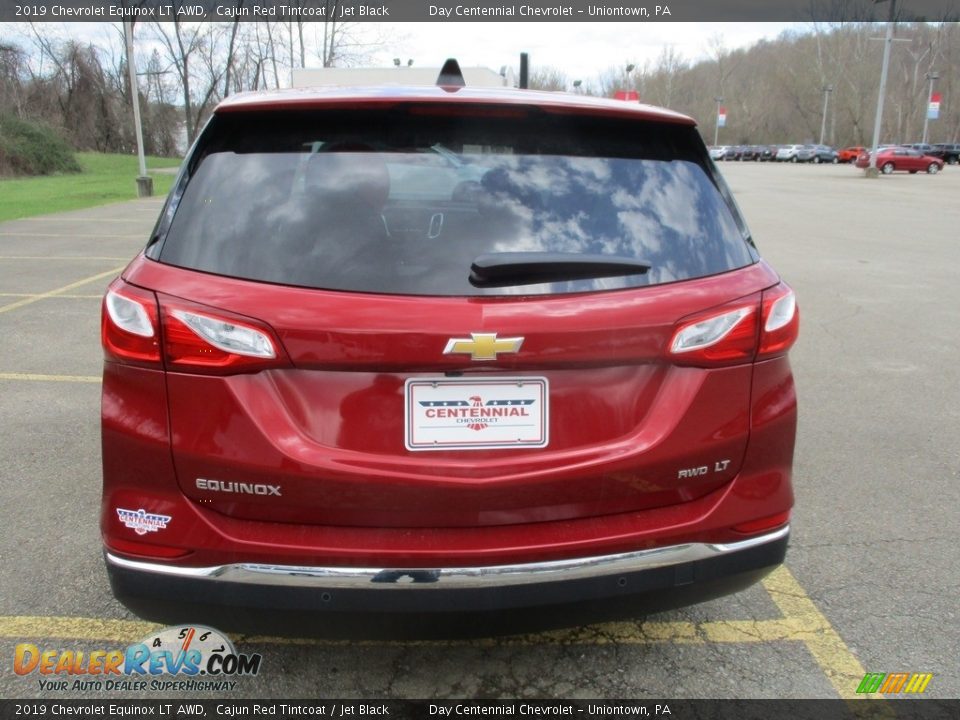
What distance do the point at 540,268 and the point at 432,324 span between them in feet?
1.09

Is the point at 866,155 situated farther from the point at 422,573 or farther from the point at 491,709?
the point at 422,573

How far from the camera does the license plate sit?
6.26ft

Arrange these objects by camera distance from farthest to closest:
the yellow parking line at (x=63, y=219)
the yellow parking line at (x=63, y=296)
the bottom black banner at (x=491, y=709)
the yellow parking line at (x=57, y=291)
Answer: the yellow parking line at (x=63, y=219), the yellow parking line at (x=63, y=296), the yellow parking line at (x=57, y=291), the bottom black banner at (x=491, y=709)

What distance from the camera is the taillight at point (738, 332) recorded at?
2.01 m

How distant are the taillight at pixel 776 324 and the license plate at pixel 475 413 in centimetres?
67

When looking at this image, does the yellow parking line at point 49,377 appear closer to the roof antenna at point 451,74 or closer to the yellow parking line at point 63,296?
the yellow parking line at point 63,296

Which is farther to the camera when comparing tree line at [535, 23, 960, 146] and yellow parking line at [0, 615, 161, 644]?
tree line at [535, 23, 960, 146]

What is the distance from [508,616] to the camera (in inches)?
78.0

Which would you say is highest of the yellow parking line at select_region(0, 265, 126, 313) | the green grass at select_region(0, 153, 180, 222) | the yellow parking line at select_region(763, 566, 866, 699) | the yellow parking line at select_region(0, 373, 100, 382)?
the yellow parking line at select_region(763, 566, 866, 699)

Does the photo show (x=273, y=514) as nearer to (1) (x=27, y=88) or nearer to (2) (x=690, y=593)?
(2) (x=690, y=593)

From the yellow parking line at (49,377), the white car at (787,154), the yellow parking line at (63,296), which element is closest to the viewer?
the yellow parking line at (49,377)

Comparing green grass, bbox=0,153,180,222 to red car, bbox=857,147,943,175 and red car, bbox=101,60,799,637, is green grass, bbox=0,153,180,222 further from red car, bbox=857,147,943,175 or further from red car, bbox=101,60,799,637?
red car, bbox=857,147,943,175

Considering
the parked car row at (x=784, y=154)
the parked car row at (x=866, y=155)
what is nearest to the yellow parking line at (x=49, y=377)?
the parked car row at (x=866, y=155)

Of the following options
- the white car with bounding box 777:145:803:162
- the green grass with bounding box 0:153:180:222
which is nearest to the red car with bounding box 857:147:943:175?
the white car with bounding box 777:145:803:162
